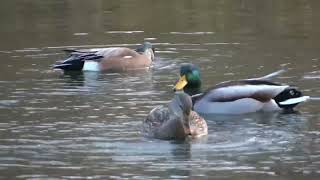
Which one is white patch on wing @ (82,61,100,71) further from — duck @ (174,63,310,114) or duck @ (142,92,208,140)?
duck @ (142,92,208,140)

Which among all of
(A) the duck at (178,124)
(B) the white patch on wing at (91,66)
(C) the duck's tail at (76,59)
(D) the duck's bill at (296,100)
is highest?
(A) the duck at (178,124)

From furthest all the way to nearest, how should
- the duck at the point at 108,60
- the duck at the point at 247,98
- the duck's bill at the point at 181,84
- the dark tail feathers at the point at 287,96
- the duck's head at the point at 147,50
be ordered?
the duck's head at the point at 147,50
the duck at the point at 108,60
the duck's bill at the point at 181,84
the dark tail feathers at the point at 287,96
the duck at the point at 247,98

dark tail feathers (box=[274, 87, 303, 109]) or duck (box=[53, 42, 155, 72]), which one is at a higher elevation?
dark tail feathers (box=[274, 87, 303, 109])

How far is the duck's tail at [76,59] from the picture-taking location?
18.5 m

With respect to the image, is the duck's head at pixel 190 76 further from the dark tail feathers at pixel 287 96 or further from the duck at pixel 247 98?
the dark tail feathers at pixel 287 96

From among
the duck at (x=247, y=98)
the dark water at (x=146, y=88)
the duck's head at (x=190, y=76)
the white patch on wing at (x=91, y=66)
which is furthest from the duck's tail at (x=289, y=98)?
the white patch on wing at (x=91, y=66)

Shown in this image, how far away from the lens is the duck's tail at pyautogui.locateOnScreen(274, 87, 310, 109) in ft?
46.5

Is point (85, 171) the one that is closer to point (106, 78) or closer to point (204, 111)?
point (204, 111)

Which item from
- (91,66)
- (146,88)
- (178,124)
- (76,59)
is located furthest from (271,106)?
(76,59)

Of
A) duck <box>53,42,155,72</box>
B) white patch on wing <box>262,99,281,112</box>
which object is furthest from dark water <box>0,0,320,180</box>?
duck <box>53,42,155,72</box>

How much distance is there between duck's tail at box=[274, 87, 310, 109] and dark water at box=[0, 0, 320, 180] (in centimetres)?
22

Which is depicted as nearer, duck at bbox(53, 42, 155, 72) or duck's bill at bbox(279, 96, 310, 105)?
duck's bill at bbox(279, 96, 310, 105)

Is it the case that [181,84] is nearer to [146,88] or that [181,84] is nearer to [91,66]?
[146,88]

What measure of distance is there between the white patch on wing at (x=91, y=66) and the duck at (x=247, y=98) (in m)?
4.66
